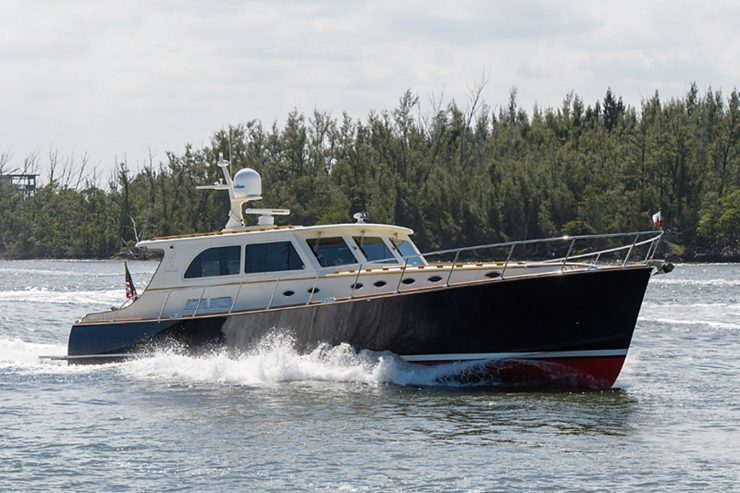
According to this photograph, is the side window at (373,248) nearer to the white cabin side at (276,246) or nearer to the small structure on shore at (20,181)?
the white cabin side at (276,246)

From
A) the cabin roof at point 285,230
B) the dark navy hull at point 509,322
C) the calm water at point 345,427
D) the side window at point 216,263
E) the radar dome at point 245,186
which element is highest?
the radar dome at point 245,186

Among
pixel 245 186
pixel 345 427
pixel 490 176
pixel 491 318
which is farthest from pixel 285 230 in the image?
pixel 490 176

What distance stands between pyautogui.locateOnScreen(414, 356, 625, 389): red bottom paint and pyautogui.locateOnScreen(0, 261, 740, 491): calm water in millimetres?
359

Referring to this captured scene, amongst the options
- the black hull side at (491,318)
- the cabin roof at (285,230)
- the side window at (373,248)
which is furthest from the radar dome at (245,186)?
the black hull side at (491,318)

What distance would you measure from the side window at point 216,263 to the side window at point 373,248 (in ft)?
6.73

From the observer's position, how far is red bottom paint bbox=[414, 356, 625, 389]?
1794 cm

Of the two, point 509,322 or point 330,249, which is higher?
point 330,249

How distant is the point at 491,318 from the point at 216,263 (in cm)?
501

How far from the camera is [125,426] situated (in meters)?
15.8

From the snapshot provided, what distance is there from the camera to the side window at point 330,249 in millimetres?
19609

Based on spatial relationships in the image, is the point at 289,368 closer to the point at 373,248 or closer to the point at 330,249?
the point at 330,249

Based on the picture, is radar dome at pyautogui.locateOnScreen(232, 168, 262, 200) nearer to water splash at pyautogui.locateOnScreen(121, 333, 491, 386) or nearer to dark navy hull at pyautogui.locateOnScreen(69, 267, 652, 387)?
water splash at pyautogui.locateOnScreen(121, 333, 491, 386)

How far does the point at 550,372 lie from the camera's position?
1798 centimetres

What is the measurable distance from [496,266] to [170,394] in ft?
17.8
